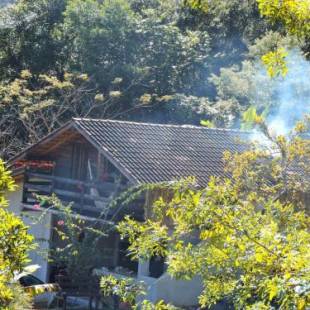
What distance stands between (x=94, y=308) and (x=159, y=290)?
1849 millimetres

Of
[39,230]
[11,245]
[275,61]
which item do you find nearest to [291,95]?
[39,230]

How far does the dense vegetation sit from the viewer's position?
2778cm

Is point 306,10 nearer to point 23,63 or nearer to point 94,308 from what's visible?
point 94,308

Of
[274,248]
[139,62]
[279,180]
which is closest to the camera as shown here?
[274,248]

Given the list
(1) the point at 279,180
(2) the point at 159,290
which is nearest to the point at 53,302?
(2) the point at 159,290

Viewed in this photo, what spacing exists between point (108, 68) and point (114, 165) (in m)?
9.80

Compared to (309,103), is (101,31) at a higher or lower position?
higher

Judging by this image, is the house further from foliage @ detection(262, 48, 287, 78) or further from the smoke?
foliage @ detection(262, 48, 287, 78)

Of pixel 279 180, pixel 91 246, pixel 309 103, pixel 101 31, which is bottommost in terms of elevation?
pixel 91 246

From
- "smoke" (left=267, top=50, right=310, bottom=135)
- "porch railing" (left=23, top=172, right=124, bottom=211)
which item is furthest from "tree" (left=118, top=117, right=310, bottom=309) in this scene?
"smoke" (left=267, top=50, right=310, bottom=135)

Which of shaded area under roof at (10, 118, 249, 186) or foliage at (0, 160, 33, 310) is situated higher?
shaded area under roof at (10, 118, 249, 186)

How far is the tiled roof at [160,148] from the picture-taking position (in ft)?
63.5

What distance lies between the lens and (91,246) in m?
19.1

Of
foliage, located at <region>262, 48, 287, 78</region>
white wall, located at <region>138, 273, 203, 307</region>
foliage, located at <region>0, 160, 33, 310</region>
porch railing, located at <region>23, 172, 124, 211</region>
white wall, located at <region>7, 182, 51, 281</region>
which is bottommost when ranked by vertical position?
white wall, located at <region>138, 273, 203, 307</region>
